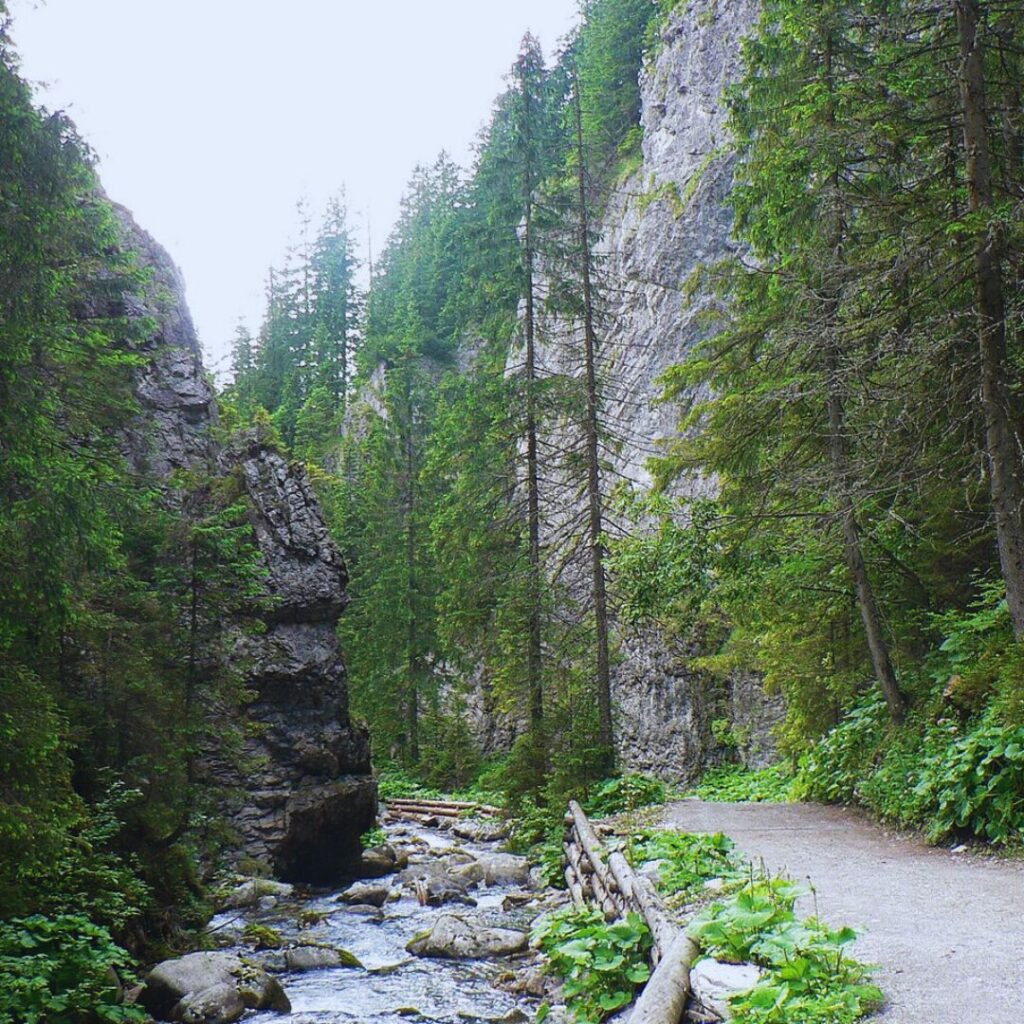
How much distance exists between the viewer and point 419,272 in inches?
2156

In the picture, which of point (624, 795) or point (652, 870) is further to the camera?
point (624, 795)

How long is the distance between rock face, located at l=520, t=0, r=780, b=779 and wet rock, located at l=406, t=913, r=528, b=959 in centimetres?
1077

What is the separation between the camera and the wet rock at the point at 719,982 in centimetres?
479

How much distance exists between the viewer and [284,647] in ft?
62.0

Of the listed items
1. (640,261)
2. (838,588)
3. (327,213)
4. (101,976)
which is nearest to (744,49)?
(838,588)

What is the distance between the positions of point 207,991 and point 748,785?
38.7 ft

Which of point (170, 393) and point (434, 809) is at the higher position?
point (170, 393)

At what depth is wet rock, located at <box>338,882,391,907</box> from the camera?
14.7 meters

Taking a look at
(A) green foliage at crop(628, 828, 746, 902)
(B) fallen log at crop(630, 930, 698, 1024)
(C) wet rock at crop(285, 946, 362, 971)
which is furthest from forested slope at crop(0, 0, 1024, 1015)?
(B) fallen log at crop(630, 930, 698, 1024)

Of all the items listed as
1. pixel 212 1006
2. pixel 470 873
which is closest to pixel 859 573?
Answer: pixel 470 873

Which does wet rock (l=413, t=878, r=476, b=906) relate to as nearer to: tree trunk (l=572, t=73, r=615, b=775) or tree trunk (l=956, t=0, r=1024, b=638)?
tree trunk (l=572, t=73, r=615, b=775)

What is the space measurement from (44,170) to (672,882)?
9397mm

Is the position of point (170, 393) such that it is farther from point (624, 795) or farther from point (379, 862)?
point (624, 795)

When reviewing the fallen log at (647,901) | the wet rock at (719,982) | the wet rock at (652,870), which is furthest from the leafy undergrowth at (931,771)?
the wet rock at (719,982)
